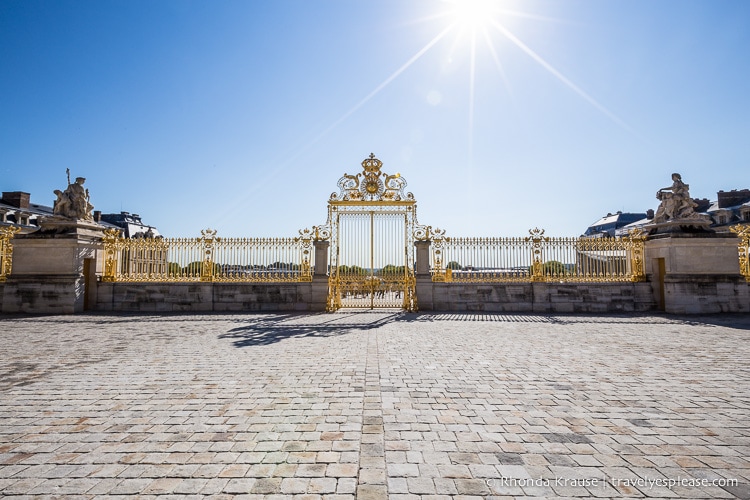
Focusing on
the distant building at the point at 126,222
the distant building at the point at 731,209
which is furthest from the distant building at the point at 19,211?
the distant building at the point at 731,209

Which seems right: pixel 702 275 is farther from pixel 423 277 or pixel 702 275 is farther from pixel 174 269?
pixel 174 269

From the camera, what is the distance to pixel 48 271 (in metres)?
14.7

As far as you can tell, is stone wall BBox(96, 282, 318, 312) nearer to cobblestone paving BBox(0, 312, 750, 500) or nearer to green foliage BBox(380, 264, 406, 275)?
green foliage BBox(380, 264, 406, 275)

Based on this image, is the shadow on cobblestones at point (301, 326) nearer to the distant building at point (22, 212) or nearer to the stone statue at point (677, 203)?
the stone statue at point (677, 203)

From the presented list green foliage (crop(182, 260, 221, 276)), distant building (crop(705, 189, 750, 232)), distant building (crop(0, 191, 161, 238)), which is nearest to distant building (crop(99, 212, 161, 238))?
distant building (crop(0, 191, 161, 238))

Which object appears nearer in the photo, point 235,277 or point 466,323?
point 466,323

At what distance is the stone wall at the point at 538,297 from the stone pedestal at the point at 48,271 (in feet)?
41.7

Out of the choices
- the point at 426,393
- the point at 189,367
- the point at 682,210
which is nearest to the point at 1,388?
the point at 189,367

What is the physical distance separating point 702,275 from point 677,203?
9.21 ft

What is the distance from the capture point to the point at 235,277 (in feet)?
51.4

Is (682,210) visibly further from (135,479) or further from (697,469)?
(135,479)

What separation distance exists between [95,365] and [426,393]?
5404 millimetres

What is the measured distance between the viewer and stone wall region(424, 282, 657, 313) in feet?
49.8

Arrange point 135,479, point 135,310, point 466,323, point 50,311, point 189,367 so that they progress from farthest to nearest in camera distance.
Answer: point 135,310
point 50,311
point 466,323
point 189,367
point 135,479
